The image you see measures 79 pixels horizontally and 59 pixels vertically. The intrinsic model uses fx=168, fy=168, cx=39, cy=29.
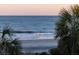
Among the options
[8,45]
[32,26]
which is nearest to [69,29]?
[32,26]

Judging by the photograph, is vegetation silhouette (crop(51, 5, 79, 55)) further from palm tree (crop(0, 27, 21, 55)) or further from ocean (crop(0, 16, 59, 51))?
palm tree (crop(0, 27, 21, 55))

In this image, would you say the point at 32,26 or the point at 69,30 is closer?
the point at 69,30

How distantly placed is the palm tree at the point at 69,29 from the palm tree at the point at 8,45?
2.23ft

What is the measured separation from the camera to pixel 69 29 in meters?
2.64

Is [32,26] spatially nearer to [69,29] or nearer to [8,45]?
[8,45]

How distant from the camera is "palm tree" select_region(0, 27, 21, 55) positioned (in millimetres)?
2668

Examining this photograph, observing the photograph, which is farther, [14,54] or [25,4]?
[14,54]

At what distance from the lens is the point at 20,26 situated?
272 cm

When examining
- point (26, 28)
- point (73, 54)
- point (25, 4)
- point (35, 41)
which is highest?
point (25, 4)

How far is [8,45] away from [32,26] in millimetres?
491

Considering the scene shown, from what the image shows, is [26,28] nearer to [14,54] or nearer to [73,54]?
[14,54]

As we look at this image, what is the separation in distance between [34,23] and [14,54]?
59 cm

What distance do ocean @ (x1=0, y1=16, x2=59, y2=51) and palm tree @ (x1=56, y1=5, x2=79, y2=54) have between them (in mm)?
100
